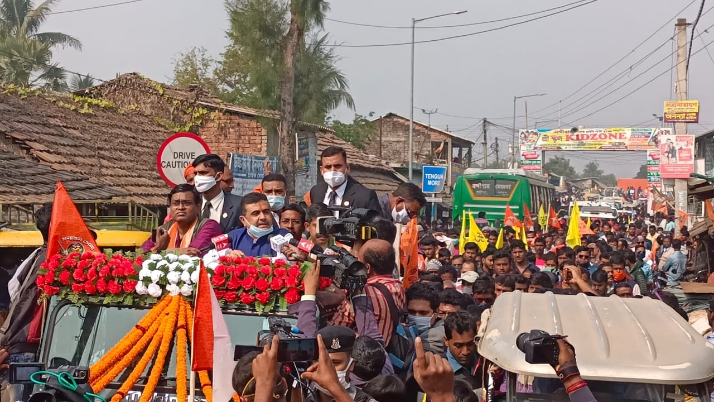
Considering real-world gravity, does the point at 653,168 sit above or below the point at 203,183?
above

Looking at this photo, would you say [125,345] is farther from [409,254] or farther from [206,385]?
[409,254]

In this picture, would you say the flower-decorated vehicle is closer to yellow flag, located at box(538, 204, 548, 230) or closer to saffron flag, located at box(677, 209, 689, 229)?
saffron flag, located at box(677, 209, 689, 229)

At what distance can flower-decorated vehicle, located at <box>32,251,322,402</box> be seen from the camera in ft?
16.4

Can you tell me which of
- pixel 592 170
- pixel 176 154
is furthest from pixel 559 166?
pixel 176 154

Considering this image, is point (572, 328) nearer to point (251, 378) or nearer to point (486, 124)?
point (251, 378)

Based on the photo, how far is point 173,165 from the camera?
9.62 m

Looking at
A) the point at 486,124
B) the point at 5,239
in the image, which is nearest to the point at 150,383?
the point at 5,239

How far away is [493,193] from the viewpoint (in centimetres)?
3117

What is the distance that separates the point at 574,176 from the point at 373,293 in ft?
472

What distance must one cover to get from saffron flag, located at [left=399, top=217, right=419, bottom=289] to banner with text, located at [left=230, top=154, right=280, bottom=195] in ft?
32.0

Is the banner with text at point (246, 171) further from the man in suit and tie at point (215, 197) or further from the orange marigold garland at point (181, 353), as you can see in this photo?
the orange marigold garland at point (181, 353)

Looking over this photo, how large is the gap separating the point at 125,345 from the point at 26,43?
30.7m

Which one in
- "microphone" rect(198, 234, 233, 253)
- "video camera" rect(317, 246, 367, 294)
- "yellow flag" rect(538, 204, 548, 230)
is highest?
"microphone" rect(198, 234, 233, 253)

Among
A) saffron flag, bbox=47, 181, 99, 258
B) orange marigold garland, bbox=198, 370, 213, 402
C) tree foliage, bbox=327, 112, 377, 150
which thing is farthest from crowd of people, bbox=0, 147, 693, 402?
tree foliage, bbox=327, 112, 377, 150
